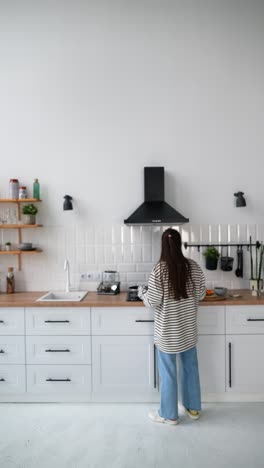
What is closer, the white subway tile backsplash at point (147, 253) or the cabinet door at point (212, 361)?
the cabinet door at point (212, 361)

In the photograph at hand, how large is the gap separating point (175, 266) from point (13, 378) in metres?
1.68

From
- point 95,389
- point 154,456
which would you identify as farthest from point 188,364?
point 95,389

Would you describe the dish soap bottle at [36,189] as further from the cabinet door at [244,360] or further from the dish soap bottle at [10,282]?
the cabinet door at [244,360]

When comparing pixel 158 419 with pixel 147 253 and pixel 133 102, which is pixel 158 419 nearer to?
pixel 147 253

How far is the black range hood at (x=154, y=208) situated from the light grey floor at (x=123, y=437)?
153cm

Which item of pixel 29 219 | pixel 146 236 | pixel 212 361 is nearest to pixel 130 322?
pixel 212 361

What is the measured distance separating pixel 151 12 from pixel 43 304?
300 cm

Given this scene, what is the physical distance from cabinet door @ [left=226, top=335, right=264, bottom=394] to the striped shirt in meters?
0.52

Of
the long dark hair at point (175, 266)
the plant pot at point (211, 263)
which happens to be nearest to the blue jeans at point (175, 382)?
the long dark hair at point (175, 266)

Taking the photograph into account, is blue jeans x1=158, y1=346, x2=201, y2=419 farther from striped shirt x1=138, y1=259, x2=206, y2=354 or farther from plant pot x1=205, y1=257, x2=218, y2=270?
plant pot x1=205, y1=257, x2=218, y2=270

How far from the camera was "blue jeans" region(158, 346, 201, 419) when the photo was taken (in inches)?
99.0

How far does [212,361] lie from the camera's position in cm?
283

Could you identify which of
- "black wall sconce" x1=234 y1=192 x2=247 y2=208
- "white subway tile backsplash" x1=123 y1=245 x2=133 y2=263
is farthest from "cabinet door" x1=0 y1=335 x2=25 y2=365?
"black wall sconce" x1=234 y1=192 x2=247 y2=208

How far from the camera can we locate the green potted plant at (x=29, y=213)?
334 cm
